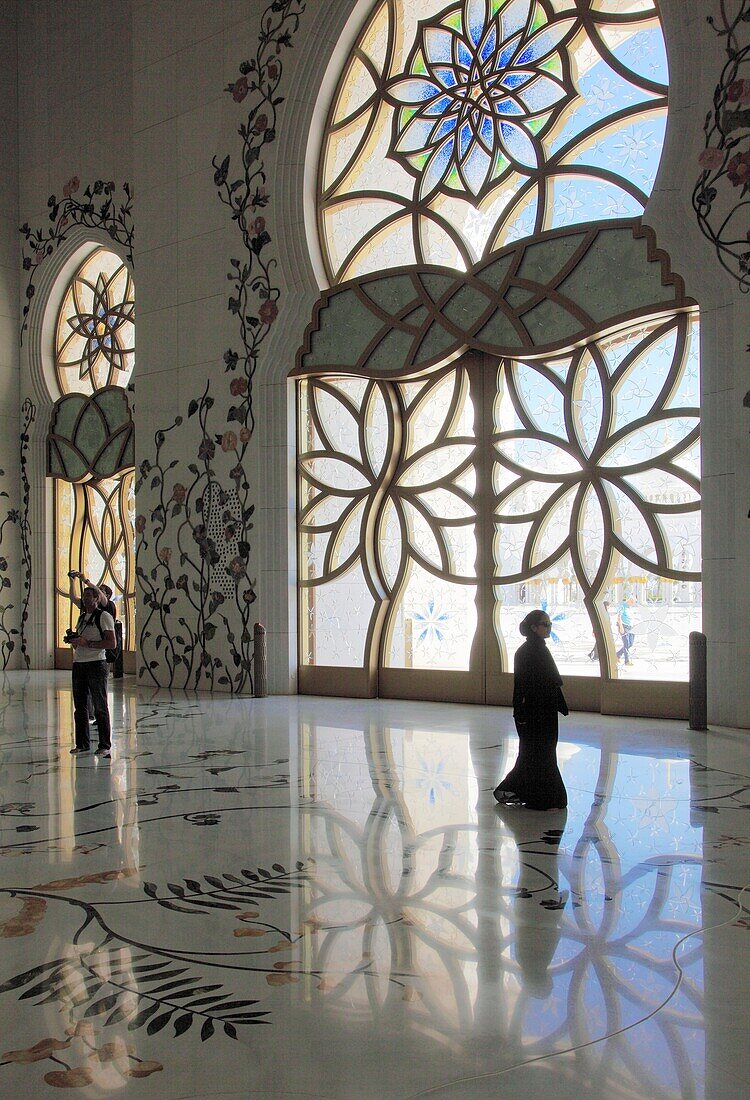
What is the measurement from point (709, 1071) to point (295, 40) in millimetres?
9083

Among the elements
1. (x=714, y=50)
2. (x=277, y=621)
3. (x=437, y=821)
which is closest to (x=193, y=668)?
(x=277, y=621)

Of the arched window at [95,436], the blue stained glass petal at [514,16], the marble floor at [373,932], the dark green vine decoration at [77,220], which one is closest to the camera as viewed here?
the marble floor at [373,932]

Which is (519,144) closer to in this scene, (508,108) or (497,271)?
(508,108)

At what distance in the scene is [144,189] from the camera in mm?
10211

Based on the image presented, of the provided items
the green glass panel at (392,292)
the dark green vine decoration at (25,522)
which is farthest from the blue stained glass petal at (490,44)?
the dark green vine decoration at (25,522)

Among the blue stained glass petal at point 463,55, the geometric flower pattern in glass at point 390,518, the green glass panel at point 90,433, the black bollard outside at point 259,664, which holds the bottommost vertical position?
the black bollard outside at point 259,664

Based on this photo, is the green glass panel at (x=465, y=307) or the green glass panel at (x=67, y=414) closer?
the green glass panel at (x=465, y=307)

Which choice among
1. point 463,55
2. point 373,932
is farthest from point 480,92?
point 373,932

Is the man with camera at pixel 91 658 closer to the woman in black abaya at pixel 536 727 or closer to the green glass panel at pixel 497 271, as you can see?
the woman in black abaya at pixel 536 727

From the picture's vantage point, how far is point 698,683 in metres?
6.44

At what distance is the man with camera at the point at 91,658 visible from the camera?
6.07 metres

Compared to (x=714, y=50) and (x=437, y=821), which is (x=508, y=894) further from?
(x=714, y=50)

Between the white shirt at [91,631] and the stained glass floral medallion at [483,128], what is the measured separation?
419 centimetres

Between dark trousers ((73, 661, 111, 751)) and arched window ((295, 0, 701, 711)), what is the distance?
2.93 metres
